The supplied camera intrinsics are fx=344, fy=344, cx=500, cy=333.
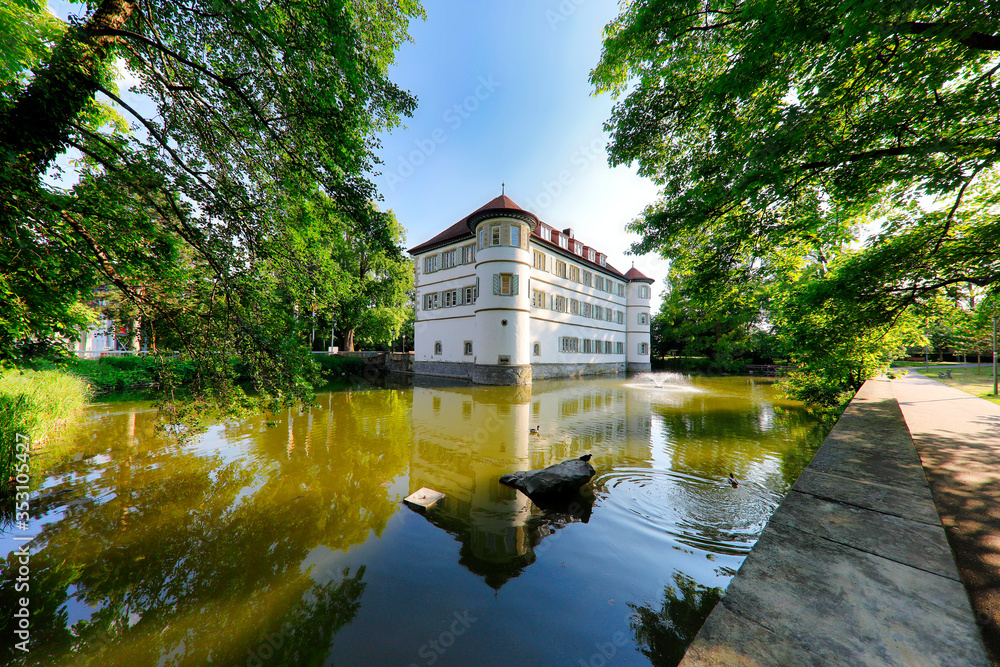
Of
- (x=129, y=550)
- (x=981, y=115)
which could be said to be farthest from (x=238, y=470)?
(x=981, y=115)

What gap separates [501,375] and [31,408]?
17258 millimetres

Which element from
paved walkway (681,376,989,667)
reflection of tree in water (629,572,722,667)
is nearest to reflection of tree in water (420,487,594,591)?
reflection of tree in water (629,572,722,667)

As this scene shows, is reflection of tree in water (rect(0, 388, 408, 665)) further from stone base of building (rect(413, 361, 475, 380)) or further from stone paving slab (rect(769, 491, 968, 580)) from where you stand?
stone base of building (rect(413, 361, 475, 380))

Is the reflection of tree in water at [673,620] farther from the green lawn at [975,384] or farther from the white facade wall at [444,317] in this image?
the white facade wall at [444,317]

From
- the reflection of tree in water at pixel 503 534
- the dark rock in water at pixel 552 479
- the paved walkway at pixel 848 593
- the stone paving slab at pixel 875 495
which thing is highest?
the stone paving slab at pixel 875 495

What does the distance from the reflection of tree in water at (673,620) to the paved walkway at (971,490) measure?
1688 millimetres

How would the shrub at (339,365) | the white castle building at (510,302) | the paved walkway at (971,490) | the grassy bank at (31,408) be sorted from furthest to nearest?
the shrub at (339,365) → the white castle building at (510,302) → the grassy bank at (31,408) → the paved walkway at (971,490)

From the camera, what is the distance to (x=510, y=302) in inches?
856

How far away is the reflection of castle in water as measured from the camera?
4445 millimetres

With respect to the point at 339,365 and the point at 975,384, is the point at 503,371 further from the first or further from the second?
the point at 975,384

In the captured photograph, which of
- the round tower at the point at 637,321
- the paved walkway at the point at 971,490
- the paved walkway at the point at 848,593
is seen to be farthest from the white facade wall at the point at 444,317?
the paved walkway at the point at 848,593

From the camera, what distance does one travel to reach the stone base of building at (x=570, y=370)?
2455 centimetres

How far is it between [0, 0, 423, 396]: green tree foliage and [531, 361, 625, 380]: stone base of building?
64.8 feet

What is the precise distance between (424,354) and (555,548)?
78.6 ft
